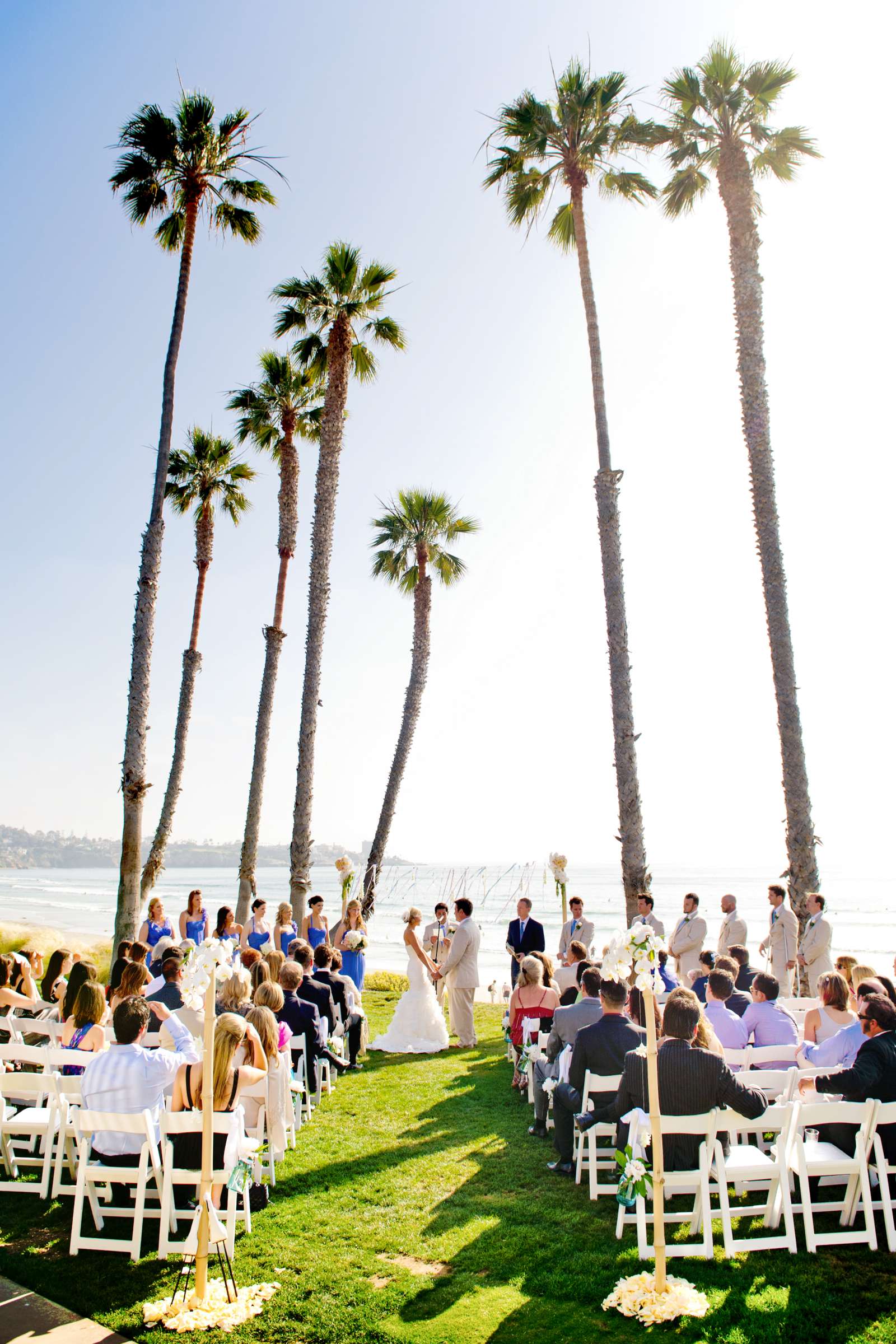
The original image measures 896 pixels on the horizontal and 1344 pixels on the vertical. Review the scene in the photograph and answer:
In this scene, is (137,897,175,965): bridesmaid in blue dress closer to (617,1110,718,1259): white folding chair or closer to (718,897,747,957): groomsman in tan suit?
(718,897,747,957): groomsman in tan suit

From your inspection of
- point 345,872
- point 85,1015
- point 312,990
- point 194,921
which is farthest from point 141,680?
point 85,1015

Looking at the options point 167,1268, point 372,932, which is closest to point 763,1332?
point 167,1268

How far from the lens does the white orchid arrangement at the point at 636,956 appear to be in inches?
177

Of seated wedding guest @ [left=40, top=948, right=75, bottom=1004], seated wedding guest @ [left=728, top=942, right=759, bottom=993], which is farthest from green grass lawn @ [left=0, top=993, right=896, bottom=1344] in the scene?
seated wedding guest @ [left=40, top=948, right=75, bottom=1004]

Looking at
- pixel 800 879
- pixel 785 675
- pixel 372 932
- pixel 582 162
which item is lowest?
pixel 372 932

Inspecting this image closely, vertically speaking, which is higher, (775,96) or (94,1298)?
(775,96)

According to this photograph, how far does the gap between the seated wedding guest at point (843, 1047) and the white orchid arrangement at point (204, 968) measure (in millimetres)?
4242

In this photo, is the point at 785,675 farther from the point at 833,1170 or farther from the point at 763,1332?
the point at 763,1332

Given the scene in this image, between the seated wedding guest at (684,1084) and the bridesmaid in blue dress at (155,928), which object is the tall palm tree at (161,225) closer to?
the bridesmaid in blue dress at (155,928)

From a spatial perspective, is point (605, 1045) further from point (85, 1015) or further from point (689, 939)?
point (689, 939)

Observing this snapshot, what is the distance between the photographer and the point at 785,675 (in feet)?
41.4

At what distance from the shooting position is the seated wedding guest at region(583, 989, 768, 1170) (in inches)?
205

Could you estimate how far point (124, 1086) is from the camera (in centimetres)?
563

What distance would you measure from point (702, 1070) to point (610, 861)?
187 metres
